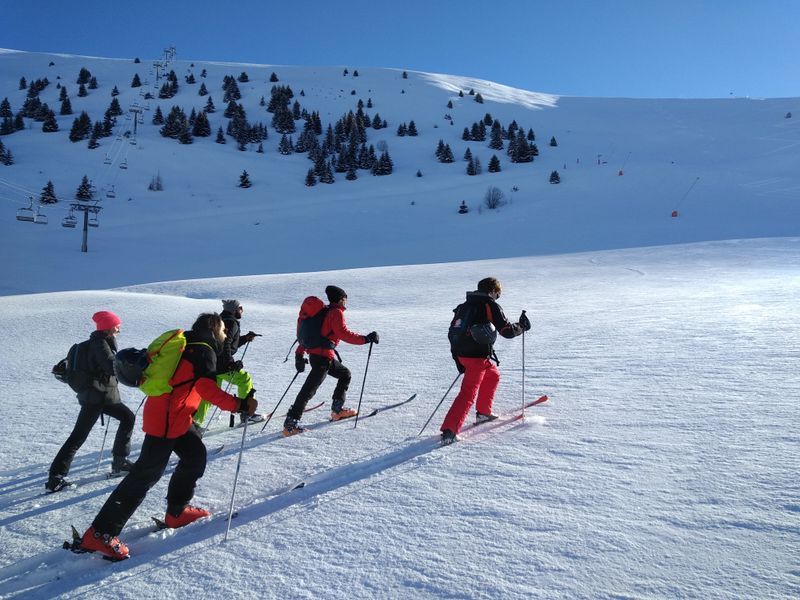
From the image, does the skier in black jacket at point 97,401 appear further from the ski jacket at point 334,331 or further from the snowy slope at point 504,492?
the ski jacket at point 334,331

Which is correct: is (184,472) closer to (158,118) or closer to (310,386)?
(310,386)

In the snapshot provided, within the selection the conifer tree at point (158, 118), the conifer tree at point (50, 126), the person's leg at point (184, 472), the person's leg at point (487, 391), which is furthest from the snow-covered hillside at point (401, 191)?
the person's leg at point (184, 472)

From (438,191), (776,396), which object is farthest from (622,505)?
(438,191)

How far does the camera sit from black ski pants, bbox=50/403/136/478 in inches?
154

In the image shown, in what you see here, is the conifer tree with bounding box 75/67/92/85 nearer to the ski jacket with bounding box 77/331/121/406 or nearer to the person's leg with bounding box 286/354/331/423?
the person's leg with bounding box 286/354/331/423

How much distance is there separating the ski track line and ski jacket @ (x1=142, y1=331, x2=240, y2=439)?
645 millimetres

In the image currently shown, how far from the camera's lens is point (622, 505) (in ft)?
10.0

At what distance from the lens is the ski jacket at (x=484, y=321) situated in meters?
4.38

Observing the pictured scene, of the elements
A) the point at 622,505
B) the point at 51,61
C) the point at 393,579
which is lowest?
the point at 393,579

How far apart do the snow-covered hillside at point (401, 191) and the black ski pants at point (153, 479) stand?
2021 cm

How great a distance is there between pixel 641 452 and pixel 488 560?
1680mm

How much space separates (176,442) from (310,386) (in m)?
1.92

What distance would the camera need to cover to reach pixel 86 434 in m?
4.01

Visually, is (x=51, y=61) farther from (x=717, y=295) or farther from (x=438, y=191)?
(x=717, y=295)
